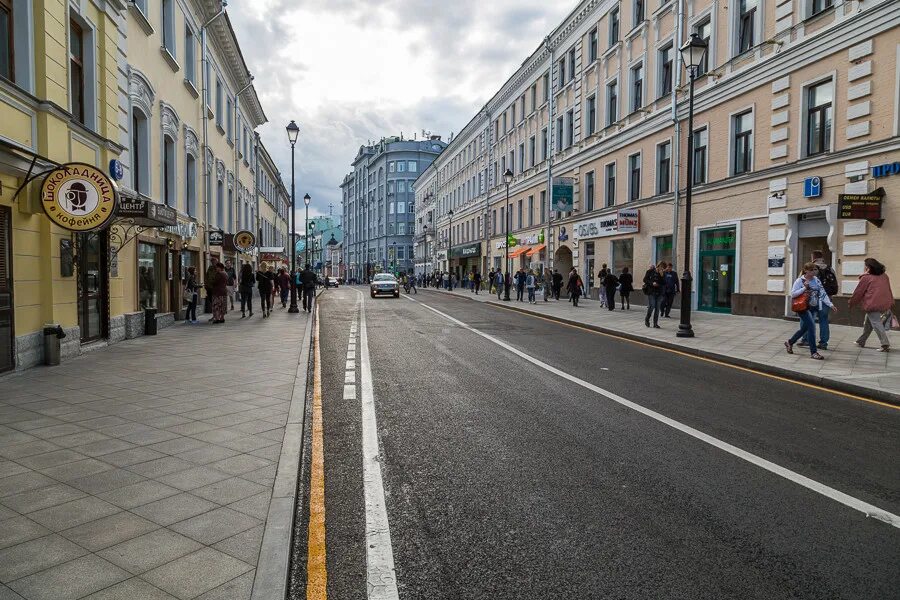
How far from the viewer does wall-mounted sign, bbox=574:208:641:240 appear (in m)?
25.2

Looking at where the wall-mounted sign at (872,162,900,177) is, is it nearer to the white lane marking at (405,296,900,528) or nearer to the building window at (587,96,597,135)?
the white lane marking at (405,296,900,528)

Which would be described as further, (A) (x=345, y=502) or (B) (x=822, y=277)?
(B) (x=822, y=277)

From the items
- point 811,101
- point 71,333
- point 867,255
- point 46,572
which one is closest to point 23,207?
point 71,333

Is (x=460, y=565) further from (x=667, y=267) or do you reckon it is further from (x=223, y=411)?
Answer: (x=667, y=267)

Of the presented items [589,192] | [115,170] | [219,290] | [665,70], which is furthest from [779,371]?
[589,192]

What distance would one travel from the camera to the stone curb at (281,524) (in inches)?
111

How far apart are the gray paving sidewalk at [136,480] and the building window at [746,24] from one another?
18.6 metres

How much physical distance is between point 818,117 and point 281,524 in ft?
59.8

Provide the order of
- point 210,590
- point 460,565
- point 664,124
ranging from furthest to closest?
1. point 664,124
2. point 460,565
3. point 210,590

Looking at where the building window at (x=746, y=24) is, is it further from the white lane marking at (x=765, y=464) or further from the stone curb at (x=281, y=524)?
the stone curb at (x=281, y=524)

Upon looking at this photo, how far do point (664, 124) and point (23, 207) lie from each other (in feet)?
71.0

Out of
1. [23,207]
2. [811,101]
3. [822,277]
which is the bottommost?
[822,277]

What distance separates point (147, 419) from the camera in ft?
19.2

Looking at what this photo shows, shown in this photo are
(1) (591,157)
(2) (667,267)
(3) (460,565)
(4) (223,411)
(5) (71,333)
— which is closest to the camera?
(3) (460,565)
